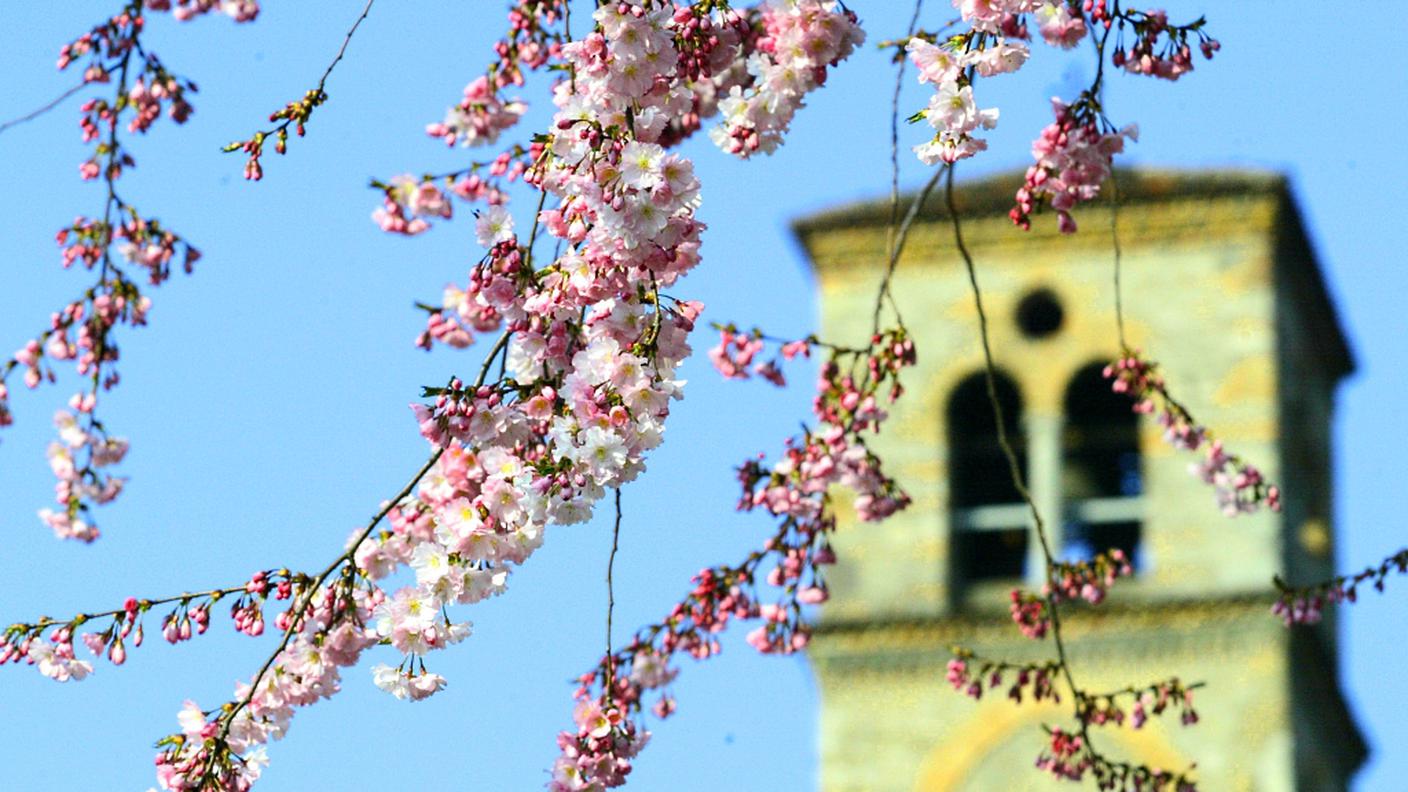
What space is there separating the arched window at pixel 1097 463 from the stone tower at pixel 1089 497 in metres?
0.02

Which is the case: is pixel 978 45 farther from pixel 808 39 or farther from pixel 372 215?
pixel 372 215

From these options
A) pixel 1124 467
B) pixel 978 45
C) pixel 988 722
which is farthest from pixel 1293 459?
pixel 978 45

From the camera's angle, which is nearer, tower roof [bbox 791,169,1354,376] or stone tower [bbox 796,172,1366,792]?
stone tower [bbox 796,172,1366,792]

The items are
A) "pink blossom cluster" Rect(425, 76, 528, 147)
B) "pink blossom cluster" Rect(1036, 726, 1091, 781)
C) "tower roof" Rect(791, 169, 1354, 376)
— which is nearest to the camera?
"pink blossom cluster" Rect(425, 76, 528, 147)

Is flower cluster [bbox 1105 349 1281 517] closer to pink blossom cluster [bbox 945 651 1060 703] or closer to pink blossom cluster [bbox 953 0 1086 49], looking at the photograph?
pink blossom cluster [bbox 945 651 1060 703]

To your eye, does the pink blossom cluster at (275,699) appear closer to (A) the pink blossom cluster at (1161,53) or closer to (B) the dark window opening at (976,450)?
(A) the pink blossom cluster at (1161,53)

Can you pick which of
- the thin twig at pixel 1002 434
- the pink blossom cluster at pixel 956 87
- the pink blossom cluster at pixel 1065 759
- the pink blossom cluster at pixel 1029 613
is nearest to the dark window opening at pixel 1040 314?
the pink blossom cluster at pixel 1065 759

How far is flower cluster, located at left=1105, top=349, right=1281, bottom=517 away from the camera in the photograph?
7227 millimetres

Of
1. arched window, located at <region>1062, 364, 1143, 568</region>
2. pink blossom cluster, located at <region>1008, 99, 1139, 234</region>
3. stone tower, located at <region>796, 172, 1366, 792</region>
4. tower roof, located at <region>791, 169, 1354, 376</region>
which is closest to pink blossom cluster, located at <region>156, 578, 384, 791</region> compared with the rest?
pink blossom cluster, located at <region>1008, 99, 1139, 234</region>

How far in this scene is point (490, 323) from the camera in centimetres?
575

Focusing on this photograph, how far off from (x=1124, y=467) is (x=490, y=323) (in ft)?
51.0

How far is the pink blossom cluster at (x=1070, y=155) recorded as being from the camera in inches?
213

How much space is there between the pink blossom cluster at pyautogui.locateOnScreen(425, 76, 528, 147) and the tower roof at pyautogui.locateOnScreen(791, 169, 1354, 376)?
12967 mm

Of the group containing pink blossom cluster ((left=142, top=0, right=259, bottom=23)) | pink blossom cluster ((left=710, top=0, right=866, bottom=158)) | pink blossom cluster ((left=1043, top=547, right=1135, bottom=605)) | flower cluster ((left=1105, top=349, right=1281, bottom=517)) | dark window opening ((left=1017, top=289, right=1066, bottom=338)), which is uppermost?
dark window opening ((left=1017, top=289, right=1066, bottom=338))
